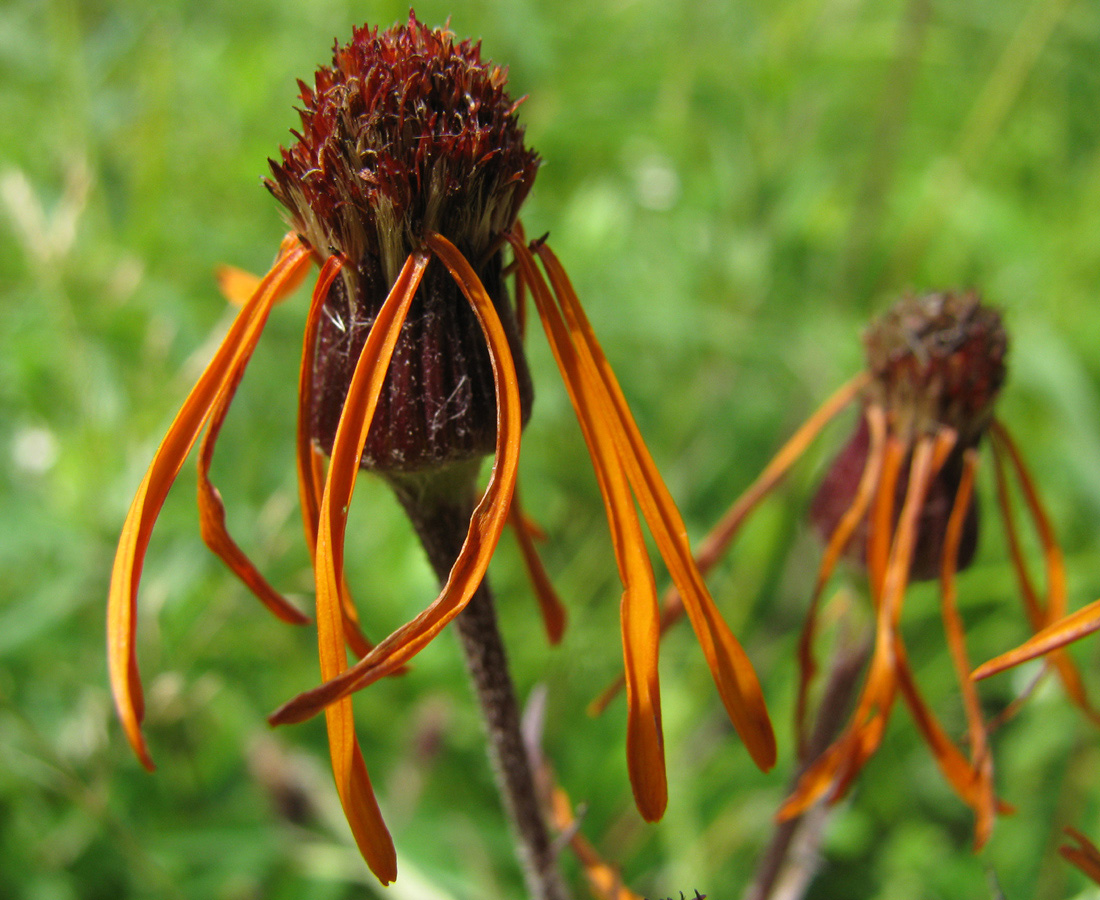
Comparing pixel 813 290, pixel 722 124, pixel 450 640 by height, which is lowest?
pixel 450 640

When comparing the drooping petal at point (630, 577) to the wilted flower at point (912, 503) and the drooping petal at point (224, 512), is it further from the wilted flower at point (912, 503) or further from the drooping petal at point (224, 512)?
the wilted flower at point (912, 503)

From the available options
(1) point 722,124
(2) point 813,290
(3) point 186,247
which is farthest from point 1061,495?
(3) point 186,247

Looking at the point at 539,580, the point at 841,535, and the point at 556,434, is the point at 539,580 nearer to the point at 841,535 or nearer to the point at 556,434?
the point at 841,535

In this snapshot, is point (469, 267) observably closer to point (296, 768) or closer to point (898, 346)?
point (898, 346)

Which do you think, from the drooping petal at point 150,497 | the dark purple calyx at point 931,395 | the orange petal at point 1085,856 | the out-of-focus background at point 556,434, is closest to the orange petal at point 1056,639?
the orange petal at point 1085,856

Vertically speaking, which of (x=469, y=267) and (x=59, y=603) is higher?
(x=59, y=603)

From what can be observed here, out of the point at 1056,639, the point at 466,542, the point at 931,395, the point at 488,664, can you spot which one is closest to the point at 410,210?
the point at 466,542

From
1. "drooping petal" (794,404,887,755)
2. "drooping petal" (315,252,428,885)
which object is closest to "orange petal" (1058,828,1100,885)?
"drooping petal" (794,404,887,755)
